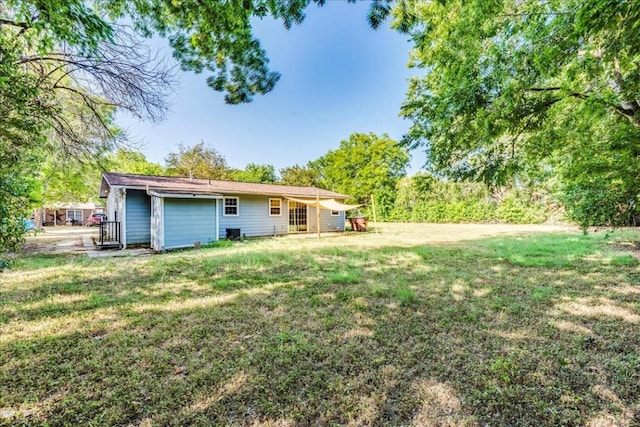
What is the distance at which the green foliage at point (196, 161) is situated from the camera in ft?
83.2

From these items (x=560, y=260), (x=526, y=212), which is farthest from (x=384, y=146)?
(x=560, y=260)

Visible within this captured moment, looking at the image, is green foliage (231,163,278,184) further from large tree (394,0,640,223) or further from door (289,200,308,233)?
large tree (394,0,640,223)

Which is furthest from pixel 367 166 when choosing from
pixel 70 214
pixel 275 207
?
pixel 70 214

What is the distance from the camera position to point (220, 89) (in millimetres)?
3645

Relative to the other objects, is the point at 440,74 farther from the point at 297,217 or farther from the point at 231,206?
the point at 297,217

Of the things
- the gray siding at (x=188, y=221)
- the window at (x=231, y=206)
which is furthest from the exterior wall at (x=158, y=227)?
the window at (x=231, y=206)

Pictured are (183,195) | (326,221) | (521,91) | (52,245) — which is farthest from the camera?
(326,221)

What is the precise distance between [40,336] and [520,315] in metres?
5.53

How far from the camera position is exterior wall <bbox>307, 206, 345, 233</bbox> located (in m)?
16.0

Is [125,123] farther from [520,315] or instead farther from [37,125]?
[520,315]

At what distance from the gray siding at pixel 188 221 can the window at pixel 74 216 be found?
28.1m

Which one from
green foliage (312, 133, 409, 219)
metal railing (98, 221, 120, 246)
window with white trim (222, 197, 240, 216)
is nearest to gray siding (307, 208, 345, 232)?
window with white trim (222, 197, 240, 216)

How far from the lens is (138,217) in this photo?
34.1 ft

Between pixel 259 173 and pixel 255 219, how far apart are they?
20.3m
